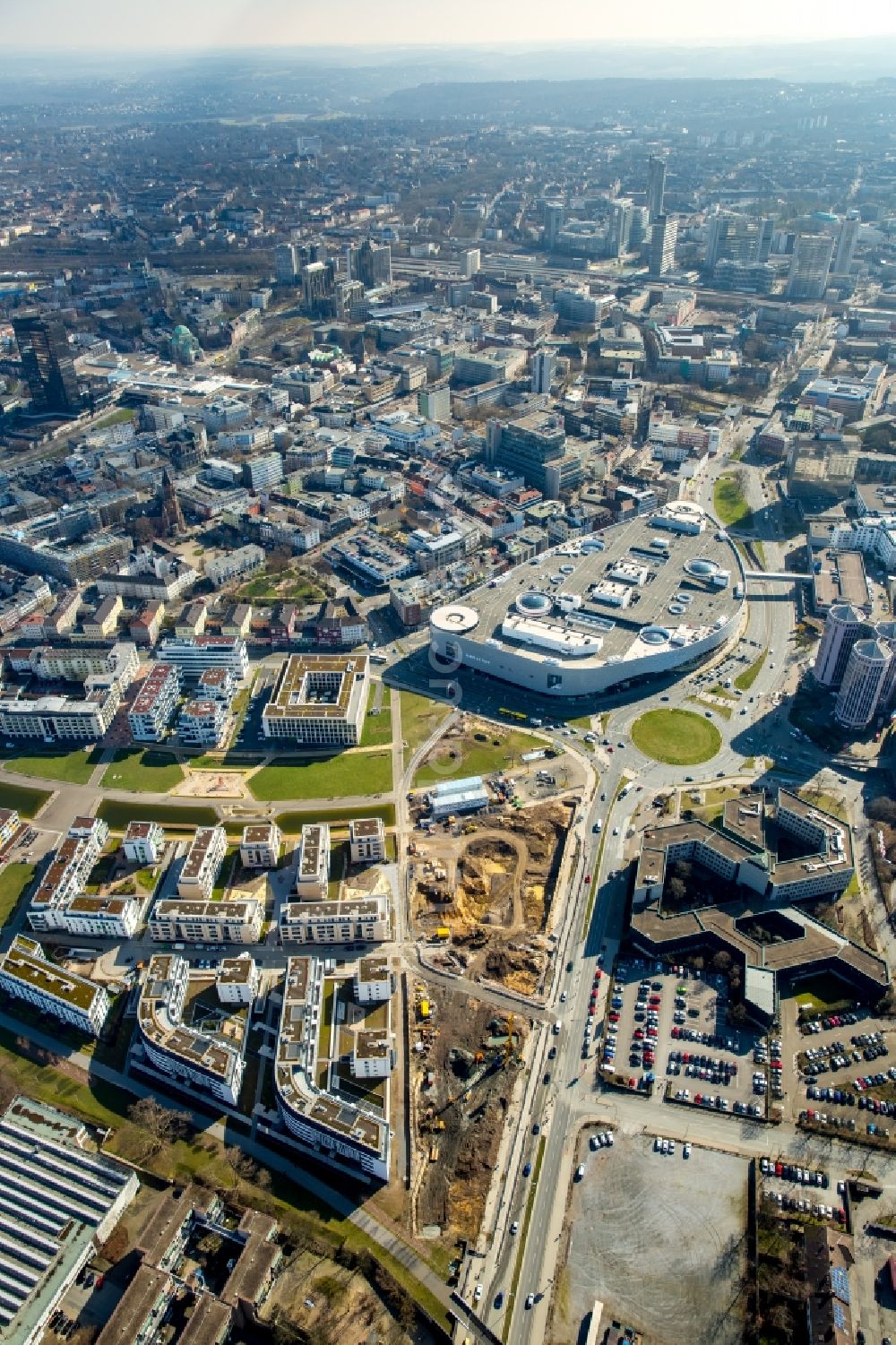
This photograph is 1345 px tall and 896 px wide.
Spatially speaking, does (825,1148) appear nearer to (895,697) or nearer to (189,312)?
(895,697)

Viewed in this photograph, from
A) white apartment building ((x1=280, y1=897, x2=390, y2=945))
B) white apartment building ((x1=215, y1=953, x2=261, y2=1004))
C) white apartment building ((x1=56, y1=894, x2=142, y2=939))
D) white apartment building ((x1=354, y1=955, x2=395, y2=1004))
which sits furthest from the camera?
white apartment building ((x1=56, y1=894, x2=142, y2=939))

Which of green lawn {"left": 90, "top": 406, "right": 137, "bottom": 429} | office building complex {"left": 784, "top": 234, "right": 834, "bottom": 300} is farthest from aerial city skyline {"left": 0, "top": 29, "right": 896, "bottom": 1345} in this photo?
office building complex {"left": 784, "top": 234, "right": 834, "bottom": 300}

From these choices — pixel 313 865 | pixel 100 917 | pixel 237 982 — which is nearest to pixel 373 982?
pixel 237 982

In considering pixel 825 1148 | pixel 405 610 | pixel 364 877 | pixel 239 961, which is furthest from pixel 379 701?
pixel 825 1148

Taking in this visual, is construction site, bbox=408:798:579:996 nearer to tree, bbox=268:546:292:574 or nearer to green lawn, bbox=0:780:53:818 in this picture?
green lawn, bbox=0:780:53:818

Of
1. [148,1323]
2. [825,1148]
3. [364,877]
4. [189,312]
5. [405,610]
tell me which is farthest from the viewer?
[189,312]

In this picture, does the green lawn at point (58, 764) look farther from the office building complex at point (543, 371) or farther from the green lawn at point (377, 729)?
the office building complex at point (543, 371)
